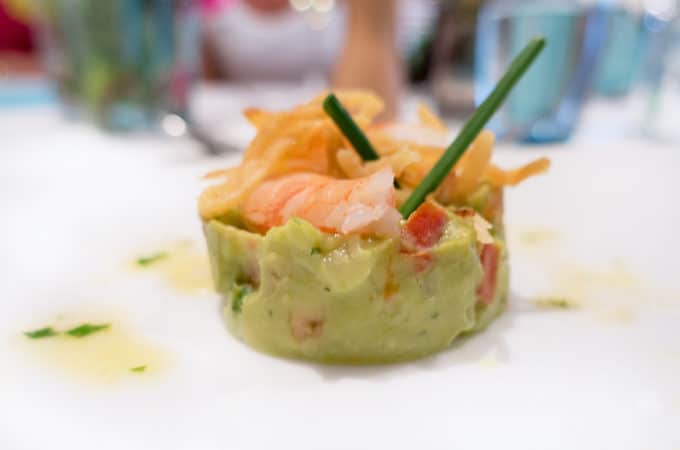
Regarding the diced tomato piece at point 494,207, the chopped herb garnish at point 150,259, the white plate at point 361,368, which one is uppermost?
the diced tomato piece at point 494,207

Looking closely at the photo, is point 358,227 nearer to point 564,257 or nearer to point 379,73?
point 564,257

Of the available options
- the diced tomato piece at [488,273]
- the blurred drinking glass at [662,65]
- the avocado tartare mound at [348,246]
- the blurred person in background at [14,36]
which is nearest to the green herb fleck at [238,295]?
the avocado tartare mound at [348,246]

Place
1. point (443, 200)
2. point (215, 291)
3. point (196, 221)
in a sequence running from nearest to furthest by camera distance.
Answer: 1. point (443, 200)
2. point (215, 291)
3. point (196, 221)

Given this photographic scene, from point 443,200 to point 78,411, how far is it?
67 cm

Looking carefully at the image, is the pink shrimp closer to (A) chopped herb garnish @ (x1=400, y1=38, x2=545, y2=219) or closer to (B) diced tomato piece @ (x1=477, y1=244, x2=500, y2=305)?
(A) chopped herb garnish @ (x1=400, y1=38, x2=545, y2=219)

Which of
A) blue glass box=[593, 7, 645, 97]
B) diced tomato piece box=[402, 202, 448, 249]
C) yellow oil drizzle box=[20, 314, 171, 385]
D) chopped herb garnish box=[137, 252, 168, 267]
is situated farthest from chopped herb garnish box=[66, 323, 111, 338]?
blue glass box=[593, 7, 645, 97]

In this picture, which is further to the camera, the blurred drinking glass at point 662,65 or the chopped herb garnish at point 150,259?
the blurred drinking glass at point 662,65

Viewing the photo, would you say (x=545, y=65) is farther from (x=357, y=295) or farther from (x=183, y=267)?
(x=357, y=295)

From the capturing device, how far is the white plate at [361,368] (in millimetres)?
850

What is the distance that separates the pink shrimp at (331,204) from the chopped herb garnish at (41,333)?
1.27 ft

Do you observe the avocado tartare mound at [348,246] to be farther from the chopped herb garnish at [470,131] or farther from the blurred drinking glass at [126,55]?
the blurred drinking glass at [126,55]

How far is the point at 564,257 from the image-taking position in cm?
144

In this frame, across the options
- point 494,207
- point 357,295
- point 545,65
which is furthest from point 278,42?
point 357,295

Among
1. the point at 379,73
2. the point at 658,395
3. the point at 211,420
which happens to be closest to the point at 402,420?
the point at 211,420
